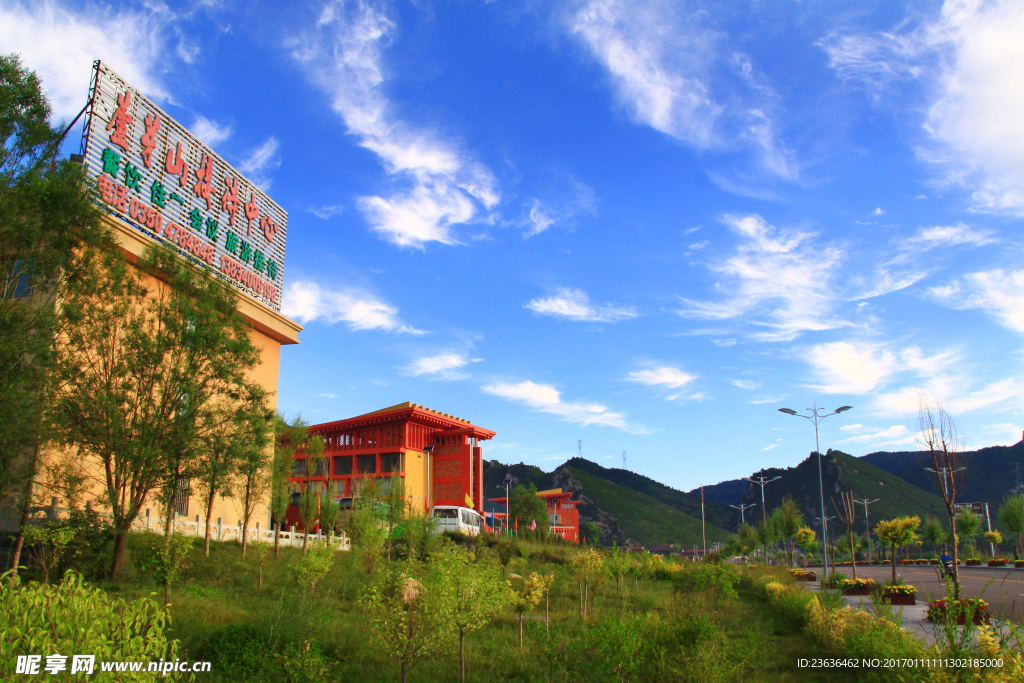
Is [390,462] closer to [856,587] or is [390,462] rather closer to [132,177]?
[132,177]

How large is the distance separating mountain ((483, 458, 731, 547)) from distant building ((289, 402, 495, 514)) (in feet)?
218

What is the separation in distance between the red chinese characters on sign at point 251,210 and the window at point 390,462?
22077 mm

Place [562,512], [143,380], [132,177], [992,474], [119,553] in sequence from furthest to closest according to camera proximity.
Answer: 1. [992,474]
2. [562,512]
3. [132,177]
4. [143,380]
5. [119,553]

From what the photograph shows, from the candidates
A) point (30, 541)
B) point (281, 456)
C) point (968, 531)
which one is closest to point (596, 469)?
point (968, 531)

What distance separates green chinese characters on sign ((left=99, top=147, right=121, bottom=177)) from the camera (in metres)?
20.5

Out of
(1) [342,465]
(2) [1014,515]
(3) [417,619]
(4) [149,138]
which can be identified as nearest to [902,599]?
(3) [417,619]

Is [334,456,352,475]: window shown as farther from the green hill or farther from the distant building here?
the green hill

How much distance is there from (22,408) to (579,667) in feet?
42.6

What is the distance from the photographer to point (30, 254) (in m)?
13.9

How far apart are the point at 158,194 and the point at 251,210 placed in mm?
5983

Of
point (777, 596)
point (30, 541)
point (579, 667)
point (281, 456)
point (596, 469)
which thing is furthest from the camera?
point (596, 469)

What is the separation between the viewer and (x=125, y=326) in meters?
16.5

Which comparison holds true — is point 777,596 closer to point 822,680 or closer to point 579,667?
point 822,680

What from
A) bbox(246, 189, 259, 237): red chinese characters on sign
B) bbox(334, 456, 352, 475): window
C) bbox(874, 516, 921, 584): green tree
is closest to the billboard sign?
bbox(246, 189, 259, 237): red chinese characters on sign
